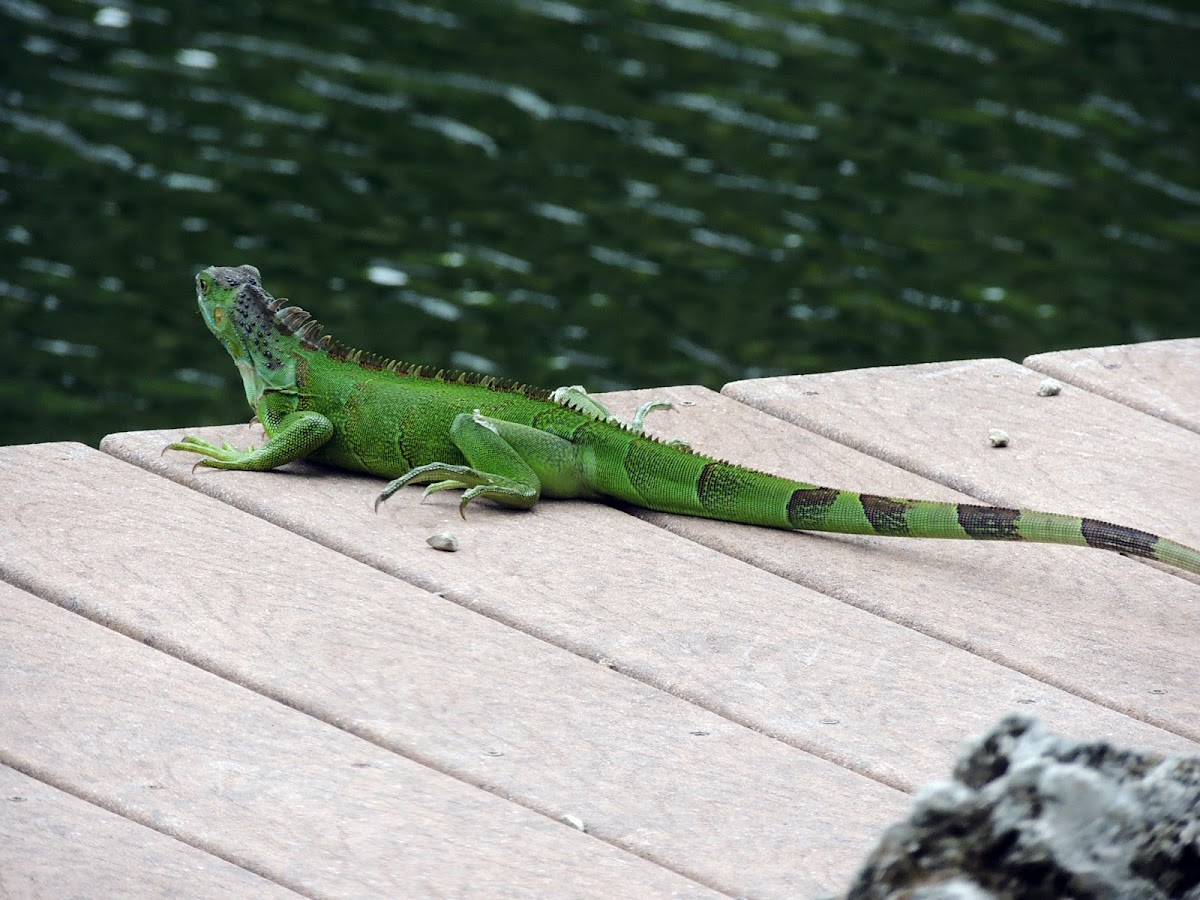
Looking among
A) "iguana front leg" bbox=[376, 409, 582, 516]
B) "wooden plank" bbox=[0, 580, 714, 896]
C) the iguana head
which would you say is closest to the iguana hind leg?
"iguana front leg" bbox=[376, 409, 582, 516]

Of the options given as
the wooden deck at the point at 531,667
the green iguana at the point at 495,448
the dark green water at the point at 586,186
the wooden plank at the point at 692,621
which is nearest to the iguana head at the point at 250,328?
the green iguana at the point at 495,448

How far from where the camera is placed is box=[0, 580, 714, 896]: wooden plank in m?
2.43

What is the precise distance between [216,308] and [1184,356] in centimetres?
244

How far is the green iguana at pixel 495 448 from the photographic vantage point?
363 centimetres

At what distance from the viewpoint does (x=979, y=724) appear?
3.01m

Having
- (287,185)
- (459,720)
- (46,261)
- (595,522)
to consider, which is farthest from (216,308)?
(287,185)

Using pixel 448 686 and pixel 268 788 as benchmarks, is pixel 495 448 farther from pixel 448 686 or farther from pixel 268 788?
pixel 268 788

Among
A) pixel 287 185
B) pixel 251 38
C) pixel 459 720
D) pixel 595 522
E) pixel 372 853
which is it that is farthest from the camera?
pixel 251 38

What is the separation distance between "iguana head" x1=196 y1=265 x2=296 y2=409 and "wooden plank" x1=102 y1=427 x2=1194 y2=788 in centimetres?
31

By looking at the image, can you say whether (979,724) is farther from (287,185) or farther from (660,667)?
(287,185)

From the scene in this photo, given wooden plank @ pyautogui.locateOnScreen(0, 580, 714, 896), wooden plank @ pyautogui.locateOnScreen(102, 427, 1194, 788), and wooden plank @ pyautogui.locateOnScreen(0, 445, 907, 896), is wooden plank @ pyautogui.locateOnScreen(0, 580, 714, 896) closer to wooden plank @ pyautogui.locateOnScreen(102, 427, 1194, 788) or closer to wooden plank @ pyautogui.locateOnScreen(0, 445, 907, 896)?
wooden plank @ pyautogui.locateOnScreen(0, 445, 907, 896)

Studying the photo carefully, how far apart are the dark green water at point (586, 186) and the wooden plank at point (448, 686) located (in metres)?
4.79

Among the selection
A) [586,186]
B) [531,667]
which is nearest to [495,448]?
[531,667]

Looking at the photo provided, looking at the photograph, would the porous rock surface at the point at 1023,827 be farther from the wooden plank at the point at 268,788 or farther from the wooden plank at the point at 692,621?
the wooden plank at the point at 692,621
